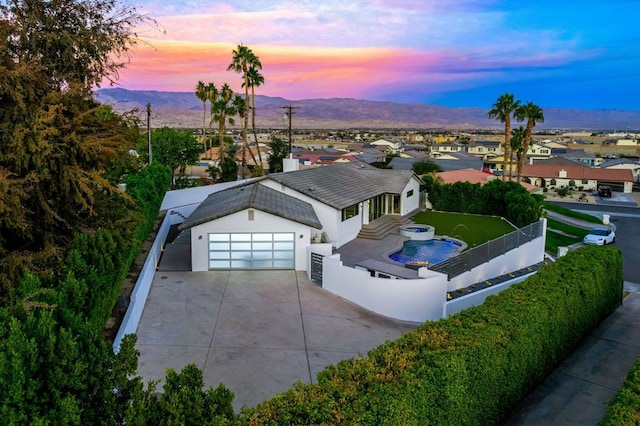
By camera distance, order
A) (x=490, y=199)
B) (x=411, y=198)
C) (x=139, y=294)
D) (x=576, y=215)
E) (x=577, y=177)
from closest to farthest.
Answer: (x=139, y=294), (x=411, y=198), (x=490, y=199), (x=576, y=215), (x=577, y=177)

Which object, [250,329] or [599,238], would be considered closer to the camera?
[250,329]

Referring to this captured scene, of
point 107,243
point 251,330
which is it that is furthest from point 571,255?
point 107,243

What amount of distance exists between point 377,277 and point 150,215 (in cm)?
1203

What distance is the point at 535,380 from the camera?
12586 millimetres

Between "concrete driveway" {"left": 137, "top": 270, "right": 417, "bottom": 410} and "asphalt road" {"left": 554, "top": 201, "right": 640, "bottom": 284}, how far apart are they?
962 inches

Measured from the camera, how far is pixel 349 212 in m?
29.3

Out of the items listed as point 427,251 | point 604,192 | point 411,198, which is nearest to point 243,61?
point 411,198

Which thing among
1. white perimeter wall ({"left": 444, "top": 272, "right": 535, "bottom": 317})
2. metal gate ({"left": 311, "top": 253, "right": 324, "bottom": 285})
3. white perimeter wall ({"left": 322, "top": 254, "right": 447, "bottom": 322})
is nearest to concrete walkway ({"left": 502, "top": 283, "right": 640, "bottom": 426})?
white perimeter wall ({"left": 444, "top": 272, "right": 535, "bottom": 317})

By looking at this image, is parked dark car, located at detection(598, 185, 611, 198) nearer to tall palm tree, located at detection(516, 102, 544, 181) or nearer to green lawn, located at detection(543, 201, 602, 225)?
green lawn, located at detection(543, 201, 602, 225)

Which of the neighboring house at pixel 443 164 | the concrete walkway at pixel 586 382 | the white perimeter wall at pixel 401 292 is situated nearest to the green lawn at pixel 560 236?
the white perimeter wall at pixel 401 292

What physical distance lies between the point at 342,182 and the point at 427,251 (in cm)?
776

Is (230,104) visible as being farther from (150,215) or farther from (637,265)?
(637,265)

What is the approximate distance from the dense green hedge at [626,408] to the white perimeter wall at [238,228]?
15825mm

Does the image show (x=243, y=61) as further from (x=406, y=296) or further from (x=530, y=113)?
(x=406, y=296)
